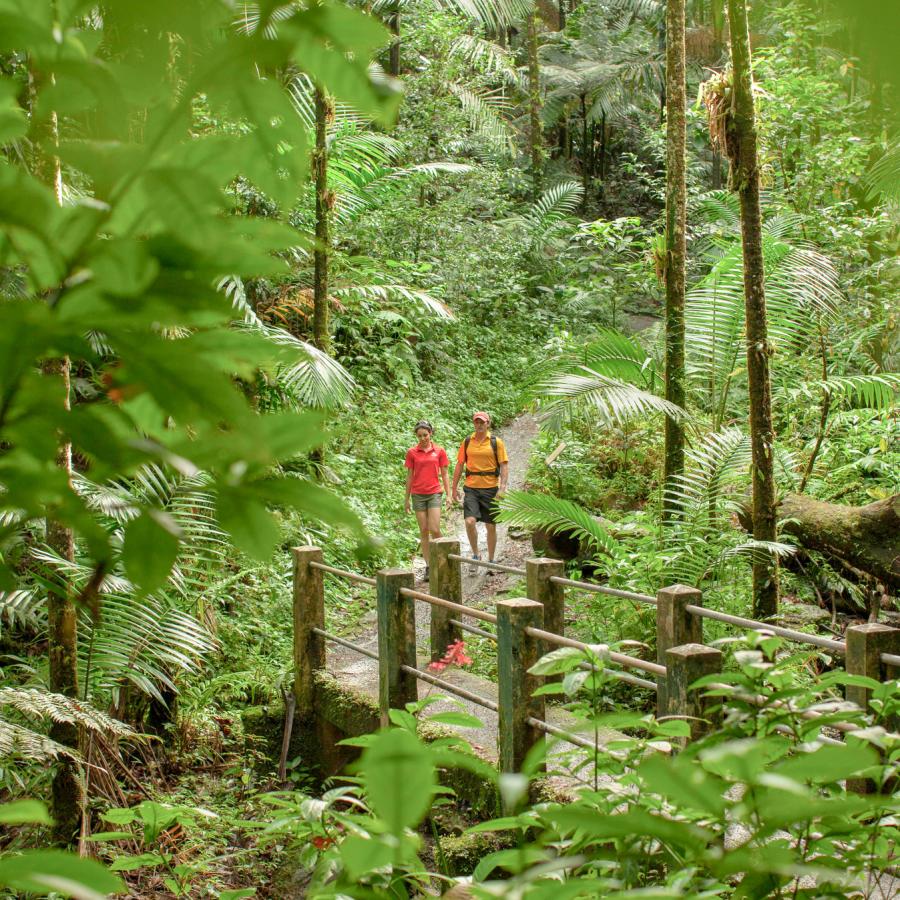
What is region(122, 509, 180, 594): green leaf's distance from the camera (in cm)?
57

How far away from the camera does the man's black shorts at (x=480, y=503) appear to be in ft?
30.6

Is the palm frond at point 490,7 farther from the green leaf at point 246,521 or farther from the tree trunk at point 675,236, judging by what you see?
the green leaf at point 246,521

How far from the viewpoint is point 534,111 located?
22797 millimetres

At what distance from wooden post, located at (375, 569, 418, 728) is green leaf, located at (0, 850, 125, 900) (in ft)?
16.5

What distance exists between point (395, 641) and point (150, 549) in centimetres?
510

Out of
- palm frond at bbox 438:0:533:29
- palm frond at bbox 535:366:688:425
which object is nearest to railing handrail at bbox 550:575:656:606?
palm frond at bbox 535:366:688:425

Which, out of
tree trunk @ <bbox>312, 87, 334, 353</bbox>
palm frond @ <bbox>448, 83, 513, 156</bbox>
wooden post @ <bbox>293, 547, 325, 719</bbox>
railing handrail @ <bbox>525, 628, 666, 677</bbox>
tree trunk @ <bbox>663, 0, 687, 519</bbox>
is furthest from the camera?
palm frond @ <bbox>448, 83, 513, 156</bbox>

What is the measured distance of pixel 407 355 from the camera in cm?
1539

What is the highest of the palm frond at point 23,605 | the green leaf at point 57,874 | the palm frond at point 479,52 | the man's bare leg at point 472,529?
the palm frond at point 479,52

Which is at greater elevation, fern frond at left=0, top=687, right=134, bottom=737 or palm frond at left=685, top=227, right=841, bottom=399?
palm frond at left=685, top=227, right=841, bottom=399

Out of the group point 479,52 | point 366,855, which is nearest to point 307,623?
point 366,855

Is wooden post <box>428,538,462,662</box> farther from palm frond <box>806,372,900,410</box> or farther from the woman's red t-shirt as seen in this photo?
palm frond <box>806,372,900,410</box>

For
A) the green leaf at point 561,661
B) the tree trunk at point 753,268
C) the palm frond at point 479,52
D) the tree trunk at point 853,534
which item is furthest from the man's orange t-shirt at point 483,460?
the palm frond at point 479,52

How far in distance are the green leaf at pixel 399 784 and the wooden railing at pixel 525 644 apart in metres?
0.98
